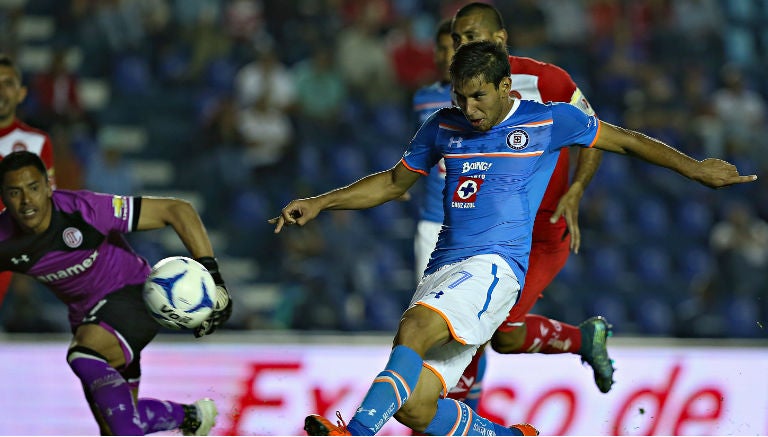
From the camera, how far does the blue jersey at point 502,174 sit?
477 cm

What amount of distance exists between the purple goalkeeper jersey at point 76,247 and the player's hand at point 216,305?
483 millimetres

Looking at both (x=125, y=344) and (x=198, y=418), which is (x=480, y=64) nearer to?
(x=125, y=344)

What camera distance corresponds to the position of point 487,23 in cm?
563

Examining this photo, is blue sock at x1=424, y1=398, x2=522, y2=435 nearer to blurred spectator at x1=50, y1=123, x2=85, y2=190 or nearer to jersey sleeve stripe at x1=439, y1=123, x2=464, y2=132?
jersey sleeve stripe at x1=439, y1=123, x2=464, y2=132

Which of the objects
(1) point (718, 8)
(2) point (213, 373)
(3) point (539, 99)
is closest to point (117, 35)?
(2) point (213, 373)

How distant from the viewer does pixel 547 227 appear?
19.4 feet

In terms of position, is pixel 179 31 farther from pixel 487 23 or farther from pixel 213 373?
pixel 487 23

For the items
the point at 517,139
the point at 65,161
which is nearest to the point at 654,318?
the point at 65,161

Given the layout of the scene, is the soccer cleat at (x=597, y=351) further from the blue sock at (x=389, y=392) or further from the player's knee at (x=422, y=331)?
the blue sock at (x=389, y=392)

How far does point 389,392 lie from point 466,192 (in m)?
1.01

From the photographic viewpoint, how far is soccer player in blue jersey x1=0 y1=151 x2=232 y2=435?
5.50 m

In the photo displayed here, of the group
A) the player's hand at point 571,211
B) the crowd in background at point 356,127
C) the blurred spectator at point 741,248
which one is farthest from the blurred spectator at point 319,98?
the player's hand at point 571,211

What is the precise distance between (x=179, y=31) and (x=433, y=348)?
8.97m

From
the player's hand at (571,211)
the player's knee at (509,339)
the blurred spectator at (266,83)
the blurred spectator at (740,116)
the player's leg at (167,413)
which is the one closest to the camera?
the player's hand at (571,211)
